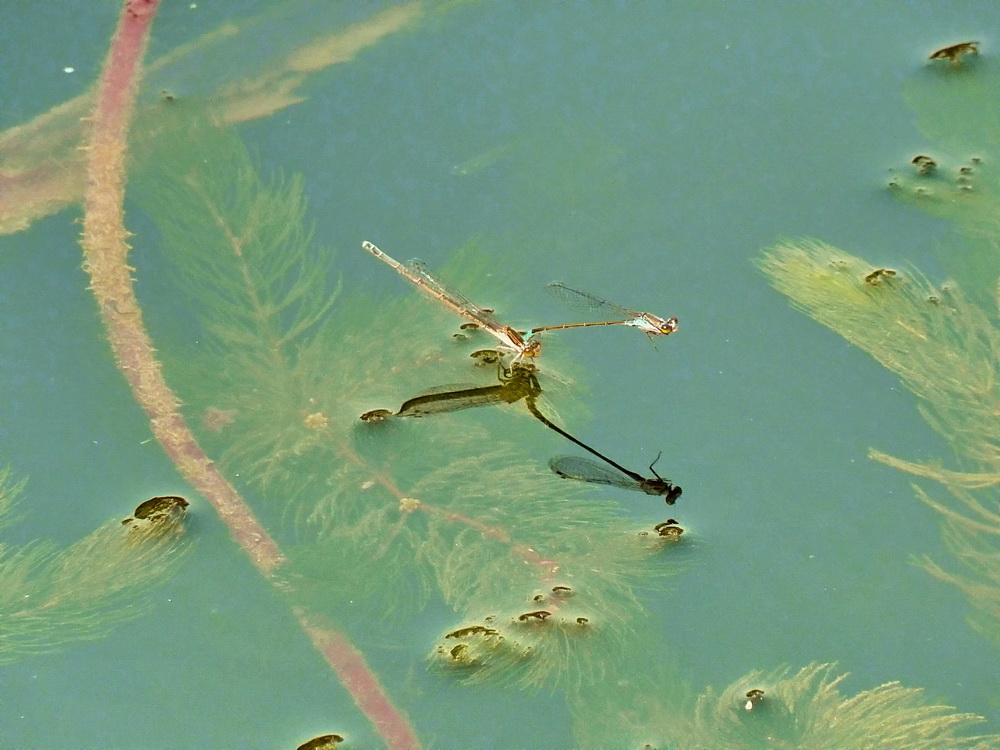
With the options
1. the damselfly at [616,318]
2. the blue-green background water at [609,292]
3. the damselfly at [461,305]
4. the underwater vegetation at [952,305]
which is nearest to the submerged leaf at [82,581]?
the blue-green background water at [609,292]

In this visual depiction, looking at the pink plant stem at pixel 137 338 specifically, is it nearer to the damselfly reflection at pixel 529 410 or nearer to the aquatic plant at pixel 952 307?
the damselfly reflection at pixel 529 410

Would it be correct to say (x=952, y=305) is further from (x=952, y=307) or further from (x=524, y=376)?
(x=524, y=376)

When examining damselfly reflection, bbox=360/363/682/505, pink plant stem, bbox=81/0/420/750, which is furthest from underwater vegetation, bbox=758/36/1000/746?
pink plant stem, bbox=81/0/420/750

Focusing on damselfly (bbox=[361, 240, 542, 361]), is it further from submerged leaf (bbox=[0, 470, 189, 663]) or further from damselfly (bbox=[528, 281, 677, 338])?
submerged leaf (bbox=[0, 470, 189, 663])

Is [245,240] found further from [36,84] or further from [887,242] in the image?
[887,242]

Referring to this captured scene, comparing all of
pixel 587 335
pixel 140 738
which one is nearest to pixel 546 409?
pixel 587 335
